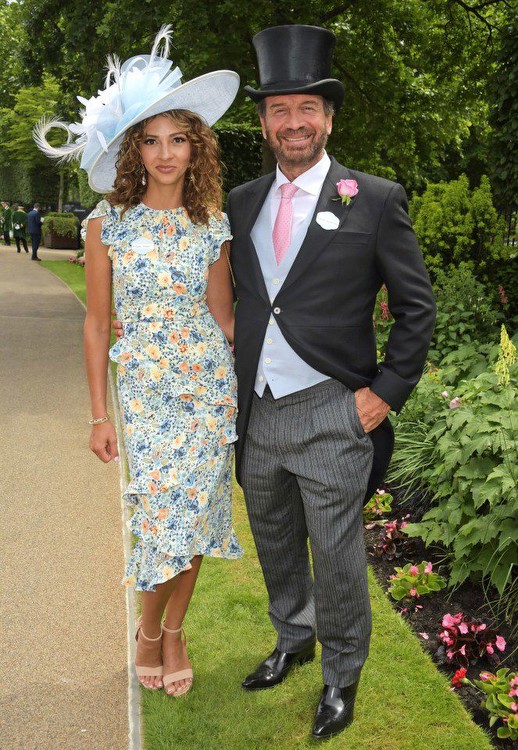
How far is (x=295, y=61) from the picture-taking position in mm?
2977

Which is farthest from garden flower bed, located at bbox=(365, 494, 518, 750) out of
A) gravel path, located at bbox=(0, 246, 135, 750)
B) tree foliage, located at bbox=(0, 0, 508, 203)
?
tree foliage, located at bbox=(0, 0, 508, 203)

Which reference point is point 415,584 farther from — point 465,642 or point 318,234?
point 318,234

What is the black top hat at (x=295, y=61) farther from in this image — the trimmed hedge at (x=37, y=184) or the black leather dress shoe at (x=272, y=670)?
the trimmed hedge at (x=37, y=184)

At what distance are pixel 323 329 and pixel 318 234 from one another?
0.34m

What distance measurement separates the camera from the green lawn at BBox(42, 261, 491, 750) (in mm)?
3078

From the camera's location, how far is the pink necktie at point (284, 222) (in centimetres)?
304

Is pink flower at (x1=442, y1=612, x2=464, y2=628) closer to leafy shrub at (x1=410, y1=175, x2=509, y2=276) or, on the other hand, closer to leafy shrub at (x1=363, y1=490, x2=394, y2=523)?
leafy shrub at (x1=363, y1=490, x2=394, y2=523)

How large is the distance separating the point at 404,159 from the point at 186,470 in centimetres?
1210

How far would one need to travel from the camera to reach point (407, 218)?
2943 millimetres

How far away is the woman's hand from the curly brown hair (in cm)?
84

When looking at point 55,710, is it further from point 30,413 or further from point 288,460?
point 30,413

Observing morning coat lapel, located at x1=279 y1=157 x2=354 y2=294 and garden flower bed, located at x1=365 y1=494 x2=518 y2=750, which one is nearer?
morning coat lapel, located at x1=279 y1=157 x2=354 y2=294

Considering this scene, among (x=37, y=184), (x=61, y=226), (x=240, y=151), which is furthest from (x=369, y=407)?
(x=37, y=184)

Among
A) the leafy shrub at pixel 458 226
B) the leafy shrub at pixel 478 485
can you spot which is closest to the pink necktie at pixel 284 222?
the leafy shrub at pixel 478 485
